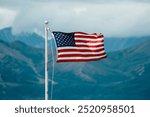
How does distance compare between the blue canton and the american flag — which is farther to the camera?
the american flag

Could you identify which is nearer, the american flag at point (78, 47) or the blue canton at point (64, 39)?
the blue canton at point (64, 39)

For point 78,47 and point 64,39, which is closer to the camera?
point 64,39

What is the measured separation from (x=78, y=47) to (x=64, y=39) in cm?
140

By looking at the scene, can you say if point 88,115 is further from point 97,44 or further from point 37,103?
point 97,44

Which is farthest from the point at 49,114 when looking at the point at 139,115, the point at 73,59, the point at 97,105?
the point at 73,59

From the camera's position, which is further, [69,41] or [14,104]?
[69,41]

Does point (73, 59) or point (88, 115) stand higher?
point (73, 59)

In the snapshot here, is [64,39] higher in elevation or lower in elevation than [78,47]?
higher

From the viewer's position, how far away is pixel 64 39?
37.1 m

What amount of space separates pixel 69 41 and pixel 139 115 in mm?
12894

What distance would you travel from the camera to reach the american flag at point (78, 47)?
3706 centimetres

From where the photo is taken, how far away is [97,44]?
37.9 meters

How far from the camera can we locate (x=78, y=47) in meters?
38.0

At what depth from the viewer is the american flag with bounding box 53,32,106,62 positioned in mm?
37062
